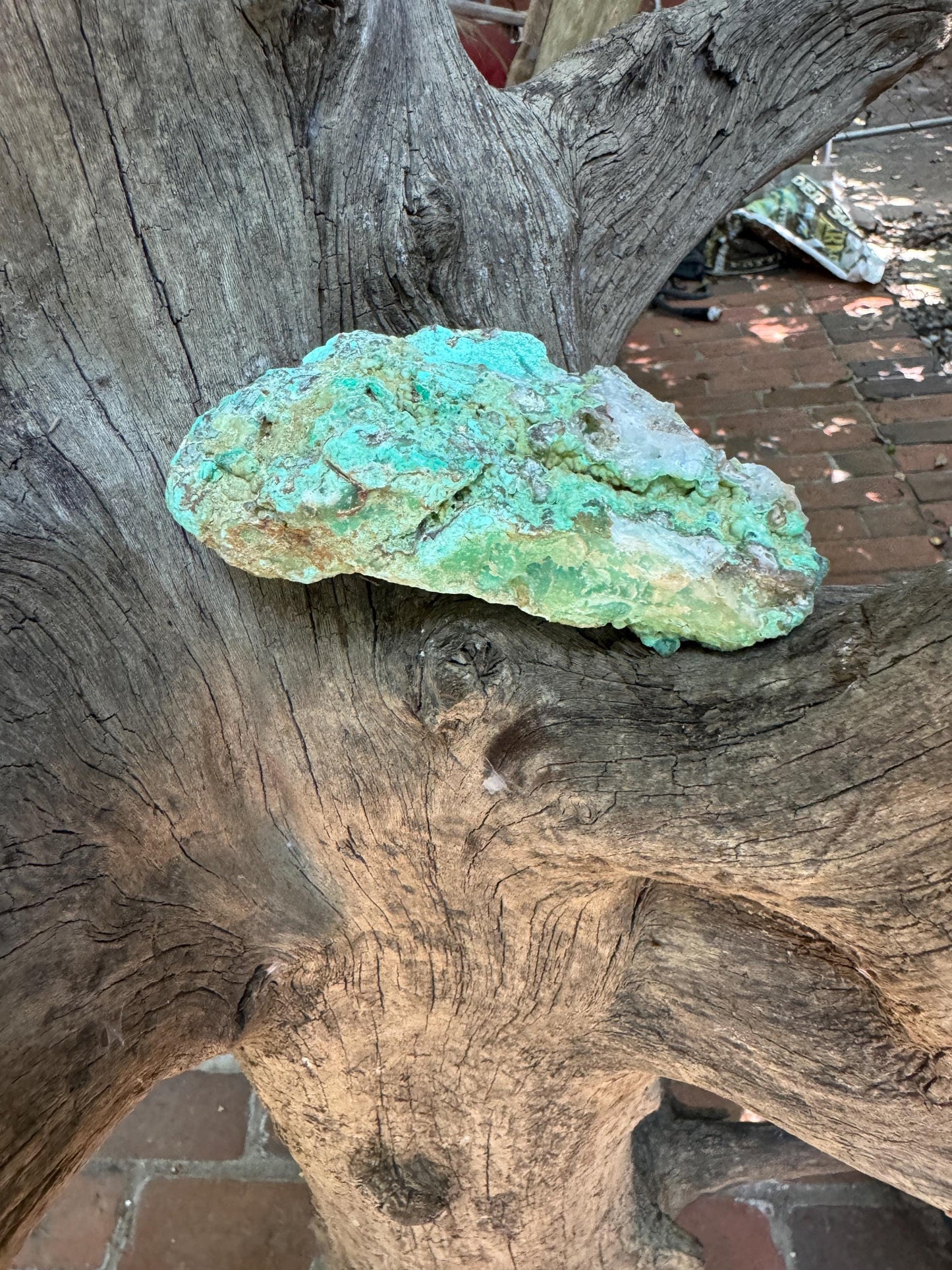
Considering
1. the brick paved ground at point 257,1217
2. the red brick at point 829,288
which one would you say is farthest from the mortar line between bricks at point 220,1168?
the red brick at point 829,288

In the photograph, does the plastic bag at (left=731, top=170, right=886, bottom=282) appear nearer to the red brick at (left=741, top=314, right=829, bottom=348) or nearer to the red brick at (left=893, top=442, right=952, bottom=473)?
the red brick at (left=741, top=314, right=829, bottom=348)

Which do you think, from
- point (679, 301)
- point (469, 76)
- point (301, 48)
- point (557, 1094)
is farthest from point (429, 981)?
point (679, 301)

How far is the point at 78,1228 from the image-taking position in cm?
256

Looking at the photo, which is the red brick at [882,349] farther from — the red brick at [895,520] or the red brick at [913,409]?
the red brick at [895,520]

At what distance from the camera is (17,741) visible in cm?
101

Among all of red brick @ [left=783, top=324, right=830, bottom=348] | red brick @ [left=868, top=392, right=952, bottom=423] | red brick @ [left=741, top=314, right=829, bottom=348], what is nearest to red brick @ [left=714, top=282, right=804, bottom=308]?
red brick @ [left=741, top=314, right=829, bottom=348]

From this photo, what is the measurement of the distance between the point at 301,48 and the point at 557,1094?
1.69 meters

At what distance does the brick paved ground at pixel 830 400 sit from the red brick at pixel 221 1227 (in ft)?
9.59

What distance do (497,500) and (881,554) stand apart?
3287 mm

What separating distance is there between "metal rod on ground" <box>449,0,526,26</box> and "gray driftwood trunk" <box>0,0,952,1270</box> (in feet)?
7.60

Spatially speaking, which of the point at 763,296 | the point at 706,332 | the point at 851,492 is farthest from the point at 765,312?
the point at 851,492

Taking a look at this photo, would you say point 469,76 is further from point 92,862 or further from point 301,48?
point 92,862

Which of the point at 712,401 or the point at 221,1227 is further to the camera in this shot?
the point at 712,401

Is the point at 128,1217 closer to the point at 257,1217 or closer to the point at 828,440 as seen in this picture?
the point at 257,1217
